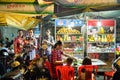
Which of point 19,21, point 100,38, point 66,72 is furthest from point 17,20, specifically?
point 100,38

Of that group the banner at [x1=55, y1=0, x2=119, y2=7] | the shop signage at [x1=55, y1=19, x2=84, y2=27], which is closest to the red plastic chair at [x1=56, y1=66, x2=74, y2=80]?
the banner at [x1=55, y1=0, x2=119, y2=7]

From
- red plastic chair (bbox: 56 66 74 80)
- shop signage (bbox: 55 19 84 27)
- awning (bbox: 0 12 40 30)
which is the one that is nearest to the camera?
red plastic chair (bbox: 56 66 74 80)

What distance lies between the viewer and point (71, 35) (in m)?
13.2

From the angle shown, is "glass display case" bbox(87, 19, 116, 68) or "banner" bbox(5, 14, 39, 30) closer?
"banner" bbox(5, 14, 39, 30)

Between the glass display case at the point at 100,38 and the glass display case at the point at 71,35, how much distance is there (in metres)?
0.39

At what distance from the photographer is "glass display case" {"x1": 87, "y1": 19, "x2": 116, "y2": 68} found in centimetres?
1314

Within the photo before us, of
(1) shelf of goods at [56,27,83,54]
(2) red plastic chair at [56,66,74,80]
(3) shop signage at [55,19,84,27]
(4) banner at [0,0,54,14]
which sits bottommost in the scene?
(2) red plastic chair at [56,66,74,80]

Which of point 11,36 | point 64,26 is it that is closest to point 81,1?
point 64,26

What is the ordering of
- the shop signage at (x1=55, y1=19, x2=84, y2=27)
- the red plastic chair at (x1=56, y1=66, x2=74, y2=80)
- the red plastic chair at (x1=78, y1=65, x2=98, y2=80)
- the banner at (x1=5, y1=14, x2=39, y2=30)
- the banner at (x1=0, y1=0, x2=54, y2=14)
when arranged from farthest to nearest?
the shop signage at (x1=55, y1=19, x2=84, y2=27) < the banner at (x1=0, y1=0, x2=54, y2=14) < the banner at (x1=5, y1=14, x2=39, y2=30) < the red plastic chair at (x1=56, y1=66, x2=74, y2=80) < the red plastic chair at (x1=78, y1=65, x2=98, y2=80)

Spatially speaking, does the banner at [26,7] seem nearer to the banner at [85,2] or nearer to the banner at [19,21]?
the banner at [19,21]

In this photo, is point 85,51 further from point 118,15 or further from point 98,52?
point 118,15

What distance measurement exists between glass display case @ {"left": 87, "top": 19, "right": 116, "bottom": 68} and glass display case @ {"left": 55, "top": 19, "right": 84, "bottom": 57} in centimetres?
39

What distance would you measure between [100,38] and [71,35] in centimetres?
143

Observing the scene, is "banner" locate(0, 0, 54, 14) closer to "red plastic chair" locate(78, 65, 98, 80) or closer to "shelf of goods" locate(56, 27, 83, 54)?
"shelf of goods" locate(56, 27, 83, 54)
